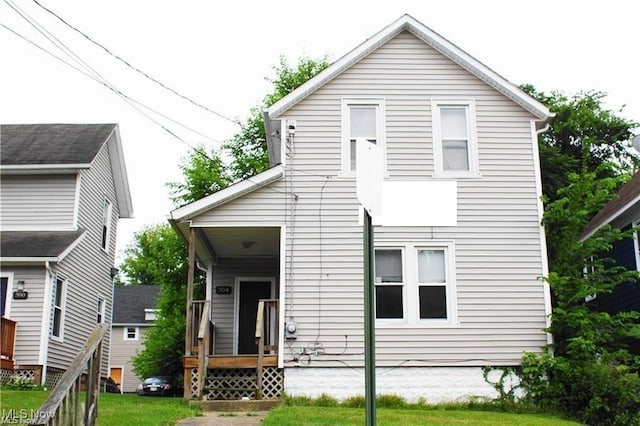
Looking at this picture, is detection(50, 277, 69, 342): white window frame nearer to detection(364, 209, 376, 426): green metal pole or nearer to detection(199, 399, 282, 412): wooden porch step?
detection(199, 399, 282, 412): wooden porch step

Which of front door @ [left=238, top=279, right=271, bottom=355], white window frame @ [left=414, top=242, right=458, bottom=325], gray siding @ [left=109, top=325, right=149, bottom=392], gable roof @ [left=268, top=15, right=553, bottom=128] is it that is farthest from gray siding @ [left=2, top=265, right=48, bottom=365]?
gray siding @ [left=109, top=325, right=149, bottom=392]

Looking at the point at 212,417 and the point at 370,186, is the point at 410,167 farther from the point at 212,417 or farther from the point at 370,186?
the point at 370,186

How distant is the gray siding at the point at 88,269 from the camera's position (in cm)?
1830

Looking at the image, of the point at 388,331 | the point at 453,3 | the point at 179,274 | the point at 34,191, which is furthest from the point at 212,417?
the point at 179,274

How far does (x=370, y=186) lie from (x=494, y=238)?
11419 mm

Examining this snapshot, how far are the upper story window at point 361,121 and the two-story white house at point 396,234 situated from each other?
0.03 m

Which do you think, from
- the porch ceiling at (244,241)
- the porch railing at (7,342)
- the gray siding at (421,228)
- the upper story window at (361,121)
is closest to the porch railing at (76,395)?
the gray siding at (421,228)

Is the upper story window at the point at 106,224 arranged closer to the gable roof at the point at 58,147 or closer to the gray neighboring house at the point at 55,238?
the gray neighboring house at the point at 55,238

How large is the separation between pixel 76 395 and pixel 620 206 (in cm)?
1264

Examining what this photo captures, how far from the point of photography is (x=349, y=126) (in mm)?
14117

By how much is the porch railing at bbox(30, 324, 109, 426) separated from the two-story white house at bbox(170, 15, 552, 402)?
5.83 metres

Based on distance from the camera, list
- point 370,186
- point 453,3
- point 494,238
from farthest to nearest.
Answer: point 494,238 → point 453,3 → point 370,186

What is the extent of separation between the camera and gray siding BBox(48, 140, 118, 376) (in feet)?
60.0

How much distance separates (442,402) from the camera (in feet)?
41.9
